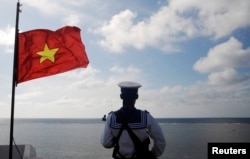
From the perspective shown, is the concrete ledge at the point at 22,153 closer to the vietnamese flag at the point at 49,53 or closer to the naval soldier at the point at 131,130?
the vietnamese flag at the point at 49,53

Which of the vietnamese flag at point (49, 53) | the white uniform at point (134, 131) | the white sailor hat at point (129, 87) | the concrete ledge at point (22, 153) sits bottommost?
the concrete ledge at point (22, 153)

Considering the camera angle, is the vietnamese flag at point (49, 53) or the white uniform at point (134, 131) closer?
the white uniform at point (134, 131)

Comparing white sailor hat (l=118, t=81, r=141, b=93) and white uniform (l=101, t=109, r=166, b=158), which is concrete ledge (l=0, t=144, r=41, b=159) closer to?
white uniform (l=101, t=109, r=166, b=158)

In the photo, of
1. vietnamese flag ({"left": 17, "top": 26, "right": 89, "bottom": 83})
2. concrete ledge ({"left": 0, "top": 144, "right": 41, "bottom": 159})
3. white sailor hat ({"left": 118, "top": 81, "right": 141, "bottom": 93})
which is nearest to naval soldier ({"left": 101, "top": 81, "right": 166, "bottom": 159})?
white sailor hat ({"left": 118, "top": 81, "right": 141, "bottom": 93})

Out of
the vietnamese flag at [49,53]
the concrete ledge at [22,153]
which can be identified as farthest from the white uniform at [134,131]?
the concrete ledge at [22,153]

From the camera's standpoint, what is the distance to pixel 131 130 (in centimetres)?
434

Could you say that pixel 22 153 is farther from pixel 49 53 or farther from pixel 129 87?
pixel 129 87

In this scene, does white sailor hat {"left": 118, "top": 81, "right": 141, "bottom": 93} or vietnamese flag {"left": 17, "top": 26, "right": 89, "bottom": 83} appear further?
vietnamese flag {"left": 17, "top": 26, "right": 89, "bottom": 83}

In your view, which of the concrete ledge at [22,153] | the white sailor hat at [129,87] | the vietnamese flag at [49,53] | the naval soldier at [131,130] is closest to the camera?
the naval soldier at [131,130]

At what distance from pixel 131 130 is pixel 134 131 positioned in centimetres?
5

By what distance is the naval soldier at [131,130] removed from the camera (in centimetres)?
434

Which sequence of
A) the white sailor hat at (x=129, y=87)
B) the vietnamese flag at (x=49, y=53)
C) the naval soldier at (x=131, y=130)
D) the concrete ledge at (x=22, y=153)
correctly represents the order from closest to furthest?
1. the naval soldier at (x=131, y=130)
2. the white sailor hat at (x=129, y=87)
3. the vietnamese flag at (x=49, y=53)
4. the concrete ledge at (x=22, y=153)

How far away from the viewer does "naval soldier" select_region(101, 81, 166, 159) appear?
171 inches

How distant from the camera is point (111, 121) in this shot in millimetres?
4414
